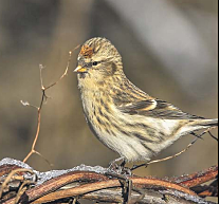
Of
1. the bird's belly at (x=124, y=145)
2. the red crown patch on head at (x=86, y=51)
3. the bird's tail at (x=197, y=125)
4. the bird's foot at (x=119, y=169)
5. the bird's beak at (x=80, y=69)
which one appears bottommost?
the bird's foot at (x=119, y=169)

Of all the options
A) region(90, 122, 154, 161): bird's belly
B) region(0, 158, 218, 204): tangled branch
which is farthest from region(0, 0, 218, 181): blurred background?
region(0, 158, 218, 204): tangled branch

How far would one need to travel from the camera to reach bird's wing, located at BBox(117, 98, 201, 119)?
3.50m

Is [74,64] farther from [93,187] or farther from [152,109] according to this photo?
[93,187]

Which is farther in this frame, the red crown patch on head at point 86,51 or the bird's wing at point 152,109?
the bird's wing at point 152,109

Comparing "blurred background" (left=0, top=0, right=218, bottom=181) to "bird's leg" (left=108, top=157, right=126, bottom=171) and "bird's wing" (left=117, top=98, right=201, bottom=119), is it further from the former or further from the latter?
"bird's leg" (left=108, top=157, right=126, bottom=171)

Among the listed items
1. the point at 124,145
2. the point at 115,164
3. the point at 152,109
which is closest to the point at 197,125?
the point at 152,109

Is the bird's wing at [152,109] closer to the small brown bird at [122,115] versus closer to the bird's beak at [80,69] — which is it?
the small brown bird at [122,115]

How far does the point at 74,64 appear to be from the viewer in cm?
773

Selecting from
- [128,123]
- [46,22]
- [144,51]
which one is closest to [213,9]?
[144,51]

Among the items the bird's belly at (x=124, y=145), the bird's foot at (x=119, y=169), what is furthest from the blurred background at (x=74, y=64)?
the bird's foot at (x=119, y=169)

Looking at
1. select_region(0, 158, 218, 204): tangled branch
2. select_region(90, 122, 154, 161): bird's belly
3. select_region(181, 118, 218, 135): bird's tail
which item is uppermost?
select_region(181, 118, 218, 135): bird's tail

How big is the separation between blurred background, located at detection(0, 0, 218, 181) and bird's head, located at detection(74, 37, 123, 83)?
277cm

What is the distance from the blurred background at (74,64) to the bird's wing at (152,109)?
2.88 meters

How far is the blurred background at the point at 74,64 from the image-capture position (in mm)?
6660
